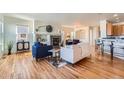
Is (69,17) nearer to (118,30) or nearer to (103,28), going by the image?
(103,28)

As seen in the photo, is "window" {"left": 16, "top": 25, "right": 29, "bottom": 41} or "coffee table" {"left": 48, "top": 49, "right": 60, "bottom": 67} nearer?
"window" {"left": 16, "top": 25, "right": 29, "bottom": 41}

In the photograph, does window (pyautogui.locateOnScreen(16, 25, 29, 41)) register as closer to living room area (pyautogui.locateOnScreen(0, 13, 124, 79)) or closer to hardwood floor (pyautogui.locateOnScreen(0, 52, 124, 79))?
living room area (pyautogui.locateOnScreen(0, 13, 124, 79))

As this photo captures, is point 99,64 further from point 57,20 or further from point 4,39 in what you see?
point 4,39

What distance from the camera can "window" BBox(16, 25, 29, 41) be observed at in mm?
2805

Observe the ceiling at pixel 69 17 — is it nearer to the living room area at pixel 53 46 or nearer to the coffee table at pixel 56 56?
the living room area at pixel 53 46

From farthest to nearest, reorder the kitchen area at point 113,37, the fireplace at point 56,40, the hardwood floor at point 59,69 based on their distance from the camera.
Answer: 1. the fireplace at point 56,40
2. the kitchen area at point 113,37
3. the hardwood floor at point 59,69

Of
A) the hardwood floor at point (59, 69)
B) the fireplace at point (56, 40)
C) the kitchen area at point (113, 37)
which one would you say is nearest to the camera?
the hardwood floor at point (59, 69)

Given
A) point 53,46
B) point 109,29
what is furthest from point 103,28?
point 53,46

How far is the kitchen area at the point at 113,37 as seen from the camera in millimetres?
2710

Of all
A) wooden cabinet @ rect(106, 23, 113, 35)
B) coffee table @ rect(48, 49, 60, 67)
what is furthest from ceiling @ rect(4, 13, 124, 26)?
coffee table @ rect(48, 49, 60, 67)

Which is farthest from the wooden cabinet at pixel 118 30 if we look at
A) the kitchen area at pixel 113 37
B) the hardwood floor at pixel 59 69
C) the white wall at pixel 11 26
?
the white wall at pixel 11 26

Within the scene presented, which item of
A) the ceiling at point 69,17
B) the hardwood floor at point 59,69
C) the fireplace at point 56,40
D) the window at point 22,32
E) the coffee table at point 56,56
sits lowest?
the hardwood floor at point 59,69

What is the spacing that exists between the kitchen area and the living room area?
0.09 meters
